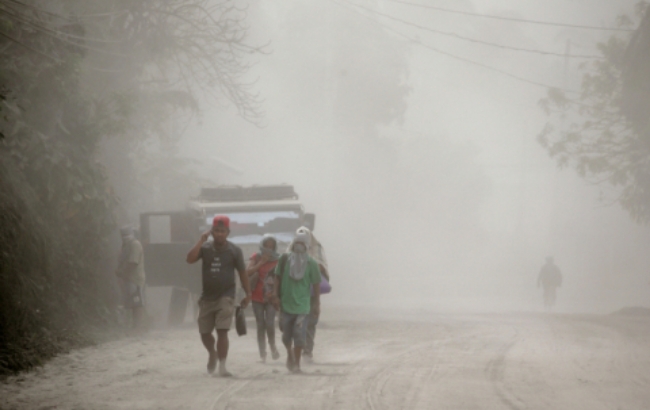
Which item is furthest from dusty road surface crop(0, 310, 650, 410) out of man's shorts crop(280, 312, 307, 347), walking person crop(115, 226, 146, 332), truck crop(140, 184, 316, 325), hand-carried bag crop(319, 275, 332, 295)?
truck crop(140, 184, 316, 325)

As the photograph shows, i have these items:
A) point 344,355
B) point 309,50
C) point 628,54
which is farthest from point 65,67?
point 309,50

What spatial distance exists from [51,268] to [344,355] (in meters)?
5.00

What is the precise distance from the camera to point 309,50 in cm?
6625

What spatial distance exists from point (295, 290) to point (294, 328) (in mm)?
479

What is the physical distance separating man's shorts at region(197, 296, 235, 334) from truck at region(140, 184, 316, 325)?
262 inches

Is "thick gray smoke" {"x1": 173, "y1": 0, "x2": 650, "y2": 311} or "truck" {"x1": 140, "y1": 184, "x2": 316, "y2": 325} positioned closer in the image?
"truck" {"x1": 140, "y1": 184, "x2": 316, "y2": 325}

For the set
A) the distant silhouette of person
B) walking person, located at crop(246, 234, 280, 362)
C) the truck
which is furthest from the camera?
the distant silhouette of person

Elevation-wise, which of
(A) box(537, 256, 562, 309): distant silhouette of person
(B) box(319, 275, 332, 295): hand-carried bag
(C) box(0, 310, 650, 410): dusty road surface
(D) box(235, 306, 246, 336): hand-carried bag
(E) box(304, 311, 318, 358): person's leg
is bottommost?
(A) box(537, 256, 562, 309): distant silhouette of person

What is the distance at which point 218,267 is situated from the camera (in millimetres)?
10836

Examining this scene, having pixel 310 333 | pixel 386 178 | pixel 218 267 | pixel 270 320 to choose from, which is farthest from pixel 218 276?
pixel 386 178

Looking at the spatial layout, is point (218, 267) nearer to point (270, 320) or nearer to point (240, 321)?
point (240, 321)

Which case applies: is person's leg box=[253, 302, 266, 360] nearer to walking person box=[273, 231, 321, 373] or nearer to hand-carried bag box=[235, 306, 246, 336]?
walking person box=[273, 231, 321, 373]

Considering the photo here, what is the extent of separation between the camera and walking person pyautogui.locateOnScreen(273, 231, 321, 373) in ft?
37.9

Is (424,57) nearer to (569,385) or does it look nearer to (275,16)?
(275,16)
